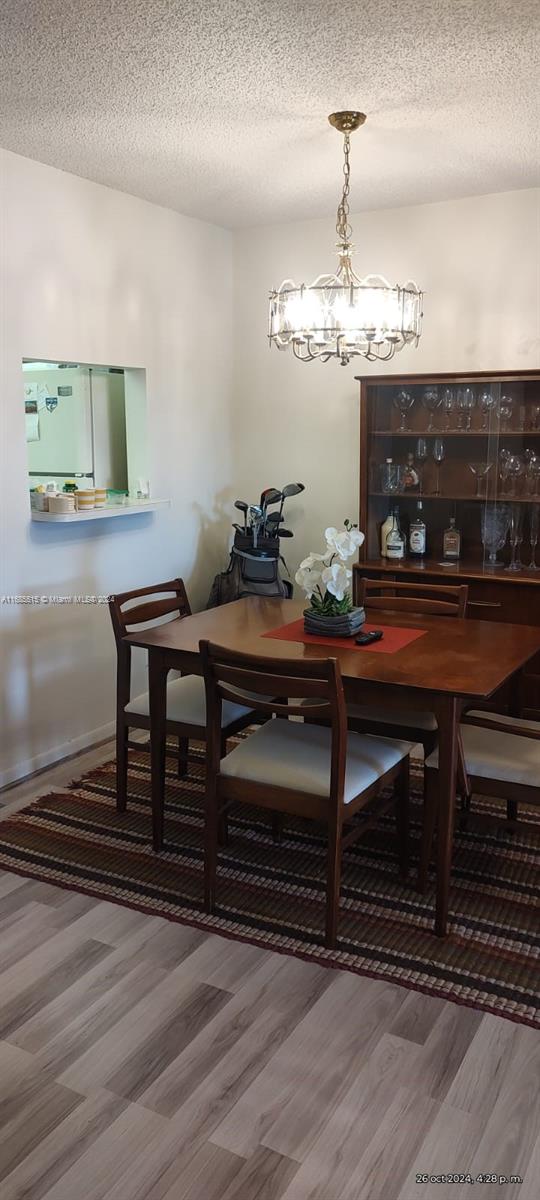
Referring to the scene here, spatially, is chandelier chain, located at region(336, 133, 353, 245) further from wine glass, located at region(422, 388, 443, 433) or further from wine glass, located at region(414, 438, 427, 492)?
wine glass, located at region(414, 438, 427, 492)

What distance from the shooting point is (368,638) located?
3.00 meters

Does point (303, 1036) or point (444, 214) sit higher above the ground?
point (444, 214)

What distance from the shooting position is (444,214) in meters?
4.36

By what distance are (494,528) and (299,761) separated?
7.01ft

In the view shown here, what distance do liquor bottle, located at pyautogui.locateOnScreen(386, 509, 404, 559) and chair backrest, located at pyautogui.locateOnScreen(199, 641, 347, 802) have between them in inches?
81.5

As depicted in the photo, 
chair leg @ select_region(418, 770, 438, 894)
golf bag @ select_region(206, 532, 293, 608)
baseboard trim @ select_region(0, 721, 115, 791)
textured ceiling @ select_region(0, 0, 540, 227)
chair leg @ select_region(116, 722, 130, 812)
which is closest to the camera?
textured ceiling @ select_region(0, 0, 540, 227)

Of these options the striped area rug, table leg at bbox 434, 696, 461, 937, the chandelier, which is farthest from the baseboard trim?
the chandelier

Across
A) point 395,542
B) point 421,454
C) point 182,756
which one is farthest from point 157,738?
point 421,454

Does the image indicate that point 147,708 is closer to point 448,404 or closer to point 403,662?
point 403,662

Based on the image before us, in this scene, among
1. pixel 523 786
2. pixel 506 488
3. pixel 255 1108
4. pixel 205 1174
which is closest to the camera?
pixel 205 1174

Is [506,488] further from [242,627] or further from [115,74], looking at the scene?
[115,74]

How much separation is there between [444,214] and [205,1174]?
4.09 m

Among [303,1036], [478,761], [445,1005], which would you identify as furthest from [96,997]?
[478,761]

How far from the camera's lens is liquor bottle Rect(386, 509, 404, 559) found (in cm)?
450
